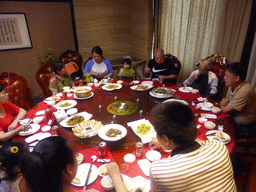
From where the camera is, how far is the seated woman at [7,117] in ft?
5.99

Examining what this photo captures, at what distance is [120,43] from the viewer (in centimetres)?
581

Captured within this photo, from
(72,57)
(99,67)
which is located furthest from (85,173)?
(72,57)

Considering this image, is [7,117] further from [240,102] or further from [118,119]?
[240,102]

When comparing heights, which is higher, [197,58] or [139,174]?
[197,58]

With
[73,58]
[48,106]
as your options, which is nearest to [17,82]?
[48,106]

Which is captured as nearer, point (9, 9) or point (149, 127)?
point (149, 127)

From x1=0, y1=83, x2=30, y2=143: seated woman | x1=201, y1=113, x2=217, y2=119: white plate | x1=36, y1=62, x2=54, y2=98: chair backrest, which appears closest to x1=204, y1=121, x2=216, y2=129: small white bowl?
x1=201, y1=113, x2=217, y2=119: white plate

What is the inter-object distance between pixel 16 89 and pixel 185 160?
9.89 ft

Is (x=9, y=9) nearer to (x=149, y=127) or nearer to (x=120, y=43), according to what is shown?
(x=120, y=43)

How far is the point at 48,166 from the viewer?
907mm

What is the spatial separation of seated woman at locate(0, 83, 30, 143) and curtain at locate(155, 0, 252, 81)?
12.7 ft

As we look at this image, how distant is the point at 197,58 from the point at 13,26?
4814 mm

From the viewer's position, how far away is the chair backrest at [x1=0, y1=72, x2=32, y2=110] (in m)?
2.78

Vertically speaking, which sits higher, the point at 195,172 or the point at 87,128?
the point at 195,172
